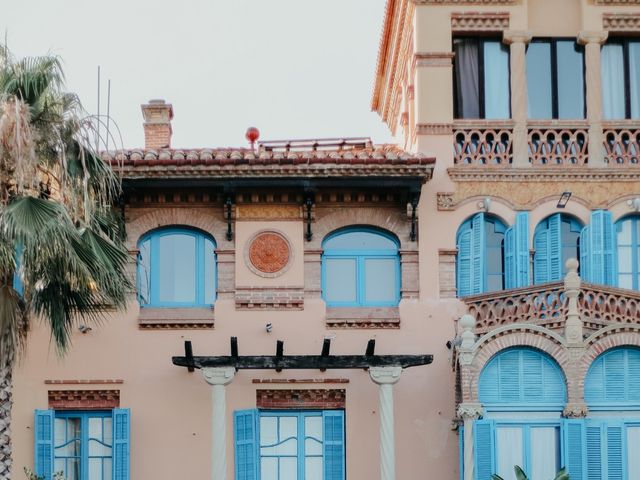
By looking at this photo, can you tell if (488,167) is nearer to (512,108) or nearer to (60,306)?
(512,108)

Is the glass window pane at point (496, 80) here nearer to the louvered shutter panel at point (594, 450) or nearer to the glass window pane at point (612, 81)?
the glass window pane at point (612, 81)

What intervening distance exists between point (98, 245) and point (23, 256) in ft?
4.32

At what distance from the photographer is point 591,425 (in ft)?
78.2

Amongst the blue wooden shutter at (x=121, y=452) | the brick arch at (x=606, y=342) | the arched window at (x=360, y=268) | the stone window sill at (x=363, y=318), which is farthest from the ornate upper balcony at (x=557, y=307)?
the blue wooden shutter at (x=121, y=452)

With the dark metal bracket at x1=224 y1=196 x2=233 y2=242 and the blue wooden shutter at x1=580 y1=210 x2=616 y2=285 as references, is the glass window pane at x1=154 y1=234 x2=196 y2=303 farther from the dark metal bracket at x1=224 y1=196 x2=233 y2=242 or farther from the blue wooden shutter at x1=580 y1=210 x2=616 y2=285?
the blue wooden shutter at x1=580 y1=210 x2=616 y2=285

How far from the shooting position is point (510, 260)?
1013 inches

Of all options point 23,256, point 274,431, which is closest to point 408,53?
point 274,431

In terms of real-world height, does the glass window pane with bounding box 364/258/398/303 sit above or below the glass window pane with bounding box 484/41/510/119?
below

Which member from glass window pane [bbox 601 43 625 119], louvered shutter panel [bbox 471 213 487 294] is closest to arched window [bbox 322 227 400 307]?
louvered shutter panel [bbox 471 213 487 294]

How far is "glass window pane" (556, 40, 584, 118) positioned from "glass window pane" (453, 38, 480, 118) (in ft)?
5.13

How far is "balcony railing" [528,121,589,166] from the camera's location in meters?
26.2

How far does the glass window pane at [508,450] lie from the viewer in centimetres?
2394

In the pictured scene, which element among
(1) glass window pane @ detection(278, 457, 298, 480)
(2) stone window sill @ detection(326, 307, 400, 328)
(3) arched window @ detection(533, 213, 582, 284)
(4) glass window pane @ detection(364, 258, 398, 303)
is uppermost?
(3) arched window @ detection(533, 213, 582, 284)

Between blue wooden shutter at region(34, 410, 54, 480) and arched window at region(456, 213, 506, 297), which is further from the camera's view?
arched window at region(456, 213, 506, 297)
